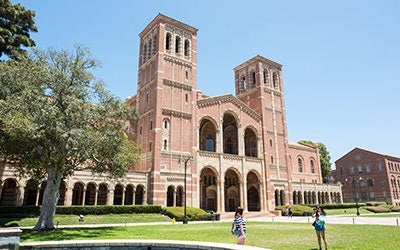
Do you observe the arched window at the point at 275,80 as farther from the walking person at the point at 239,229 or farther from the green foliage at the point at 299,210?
the walking person at the point at 239,229

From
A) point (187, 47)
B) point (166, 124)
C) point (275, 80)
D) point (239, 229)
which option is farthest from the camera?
point (275, 80)

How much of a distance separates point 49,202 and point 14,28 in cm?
1300

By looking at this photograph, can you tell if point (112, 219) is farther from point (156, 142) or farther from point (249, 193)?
point (249, 193)

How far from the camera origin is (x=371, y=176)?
71250 millimetres

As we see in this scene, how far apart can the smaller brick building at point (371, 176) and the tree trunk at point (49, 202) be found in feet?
217

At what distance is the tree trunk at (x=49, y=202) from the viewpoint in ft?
61.9

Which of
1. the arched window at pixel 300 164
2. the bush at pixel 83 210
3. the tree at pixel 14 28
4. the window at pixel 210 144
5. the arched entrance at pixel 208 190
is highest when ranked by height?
the tree at pixel 14 28

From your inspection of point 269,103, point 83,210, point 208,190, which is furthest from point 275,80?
point 83,210

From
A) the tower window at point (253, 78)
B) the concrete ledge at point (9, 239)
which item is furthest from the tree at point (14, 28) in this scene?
the tower window at point (253, 78)

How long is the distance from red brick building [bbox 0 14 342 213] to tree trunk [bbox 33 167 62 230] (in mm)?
8825

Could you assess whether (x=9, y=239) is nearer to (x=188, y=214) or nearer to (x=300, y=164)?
(x=188, y=214)

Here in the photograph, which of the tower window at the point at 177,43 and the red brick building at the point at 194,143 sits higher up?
the tower window at the point at 177,43

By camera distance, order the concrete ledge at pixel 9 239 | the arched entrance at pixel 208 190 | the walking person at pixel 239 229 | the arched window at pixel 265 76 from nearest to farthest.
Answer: the walking person at pixel 239 229
the concrete ledge at pixel 9 239
the arched entrance at pixel 208 190
the arched window at pixel 265 76

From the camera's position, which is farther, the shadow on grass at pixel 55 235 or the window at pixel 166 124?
the window at pixel 166 124
